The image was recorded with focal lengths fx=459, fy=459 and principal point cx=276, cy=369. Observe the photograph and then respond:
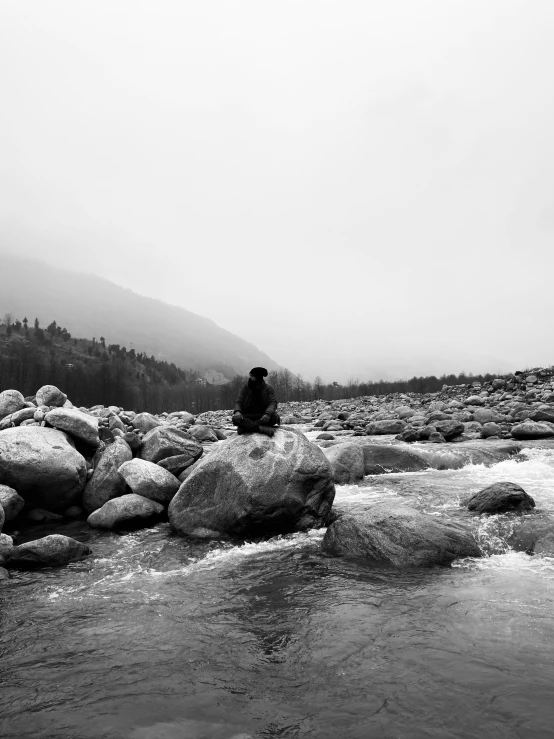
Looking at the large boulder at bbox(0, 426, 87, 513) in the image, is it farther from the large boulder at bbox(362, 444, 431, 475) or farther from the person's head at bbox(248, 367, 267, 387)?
the large boulder at bbox(362, 444, 431, 475)

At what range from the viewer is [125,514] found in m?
12.1

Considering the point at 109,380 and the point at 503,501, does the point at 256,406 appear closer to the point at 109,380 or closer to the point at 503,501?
the point at 503,501

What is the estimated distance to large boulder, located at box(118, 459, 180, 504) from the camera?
1328 cm

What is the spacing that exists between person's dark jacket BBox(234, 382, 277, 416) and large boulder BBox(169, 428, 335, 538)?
3.21 ft

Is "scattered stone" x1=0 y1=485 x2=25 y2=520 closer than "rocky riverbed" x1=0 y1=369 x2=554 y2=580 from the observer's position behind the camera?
No

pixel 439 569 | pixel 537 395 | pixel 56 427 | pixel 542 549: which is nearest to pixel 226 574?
pixel 439 569

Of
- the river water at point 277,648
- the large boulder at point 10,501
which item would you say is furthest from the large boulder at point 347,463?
the large boulder at point 10,501

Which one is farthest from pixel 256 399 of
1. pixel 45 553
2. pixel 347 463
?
pixel 45 553

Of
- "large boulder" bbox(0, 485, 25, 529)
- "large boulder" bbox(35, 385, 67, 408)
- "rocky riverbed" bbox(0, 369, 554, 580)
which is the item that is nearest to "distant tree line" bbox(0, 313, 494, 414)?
"rocky riverbed" bbox(0, 369, 554, 580)

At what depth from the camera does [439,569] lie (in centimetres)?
838

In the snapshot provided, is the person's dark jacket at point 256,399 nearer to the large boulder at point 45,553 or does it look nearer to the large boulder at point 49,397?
the large boulder at point 45,553

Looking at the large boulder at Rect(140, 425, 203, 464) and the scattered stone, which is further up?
the large boulder at Rect(140, 425, 203, 464)

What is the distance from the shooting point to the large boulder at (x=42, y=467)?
12.2 meters

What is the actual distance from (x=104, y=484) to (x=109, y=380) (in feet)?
353
